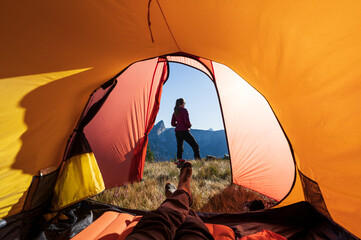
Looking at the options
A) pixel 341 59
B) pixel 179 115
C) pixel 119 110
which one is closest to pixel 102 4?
pixel 341 59

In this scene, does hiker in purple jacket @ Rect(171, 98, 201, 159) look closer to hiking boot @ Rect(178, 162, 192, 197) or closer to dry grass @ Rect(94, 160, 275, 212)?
dry grass @ Rect(94, 160, 275, 212)

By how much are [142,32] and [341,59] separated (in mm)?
1298

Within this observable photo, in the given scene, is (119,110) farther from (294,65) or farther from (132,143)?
(294,65)

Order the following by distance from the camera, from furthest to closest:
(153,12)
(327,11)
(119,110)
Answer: (119,110) < (153,12) < (327,11)

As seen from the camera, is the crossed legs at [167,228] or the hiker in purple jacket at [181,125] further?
the hiker in purple jacket at [181,125]

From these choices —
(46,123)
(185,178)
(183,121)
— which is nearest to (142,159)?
(185,178)

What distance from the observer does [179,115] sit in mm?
4316

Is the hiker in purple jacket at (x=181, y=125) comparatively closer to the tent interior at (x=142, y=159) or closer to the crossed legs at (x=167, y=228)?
the tent interior at (x=142, y=159)

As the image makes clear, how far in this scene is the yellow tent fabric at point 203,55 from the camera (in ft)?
2.42

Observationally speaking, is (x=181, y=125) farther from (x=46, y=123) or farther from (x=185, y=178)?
(x=46, y=123)

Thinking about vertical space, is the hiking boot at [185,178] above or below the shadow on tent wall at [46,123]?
below

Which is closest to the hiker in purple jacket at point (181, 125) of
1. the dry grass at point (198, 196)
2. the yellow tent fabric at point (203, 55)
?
the dry grass at point (198, 196)

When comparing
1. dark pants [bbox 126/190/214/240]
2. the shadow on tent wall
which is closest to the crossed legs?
dark pants [bbox 126/190/214/240]

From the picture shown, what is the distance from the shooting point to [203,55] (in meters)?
1.56
